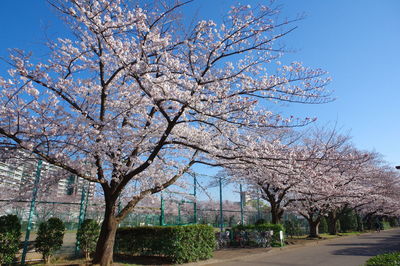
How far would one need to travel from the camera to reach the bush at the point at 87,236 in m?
10.0

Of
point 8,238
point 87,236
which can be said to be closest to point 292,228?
point 87,236

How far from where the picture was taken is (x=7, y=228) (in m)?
7.91

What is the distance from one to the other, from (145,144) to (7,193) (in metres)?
6.46

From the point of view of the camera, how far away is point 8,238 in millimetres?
7867

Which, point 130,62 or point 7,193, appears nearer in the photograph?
point 130,62

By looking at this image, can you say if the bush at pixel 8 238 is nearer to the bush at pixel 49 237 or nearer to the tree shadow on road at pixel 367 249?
the bush at pixel 49 237

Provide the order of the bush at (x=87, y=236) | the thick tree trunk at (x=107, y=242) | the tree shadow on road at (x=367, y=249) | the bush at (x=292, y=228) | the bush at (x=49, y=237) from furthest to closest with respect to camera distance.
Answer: the bush at (x=292, y=228), the tree shadow on road at (x=367, y=249), the bush at (x=87, y=236), the bush at (x=49, y=237), the thick tree trunk at (x=107, y=242)

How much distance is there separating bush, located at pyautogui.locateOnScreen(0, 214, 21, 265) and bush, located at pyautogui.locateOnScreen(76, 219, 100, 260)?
7.56 feet

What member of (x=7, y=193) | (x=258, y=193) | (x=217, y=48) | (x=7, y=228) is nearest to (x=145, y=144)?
(x=217, y=48)

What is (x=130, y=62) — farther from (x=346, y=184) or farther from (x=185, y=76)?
(x=346, y=184)

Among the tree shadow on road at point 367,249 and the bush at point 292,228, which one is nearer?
the tree shadow on road at point 367,249

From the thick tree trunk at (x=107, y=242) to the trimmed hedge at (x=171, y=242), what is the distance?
207 cm

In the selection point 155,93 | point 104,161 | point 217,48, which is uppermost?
point 217,48

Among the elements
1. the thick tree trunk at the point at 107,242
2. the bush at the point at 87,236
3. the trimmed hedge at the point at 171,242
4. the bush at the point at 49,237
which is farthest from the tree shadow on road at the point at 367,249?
the bush at the point at 49,237
